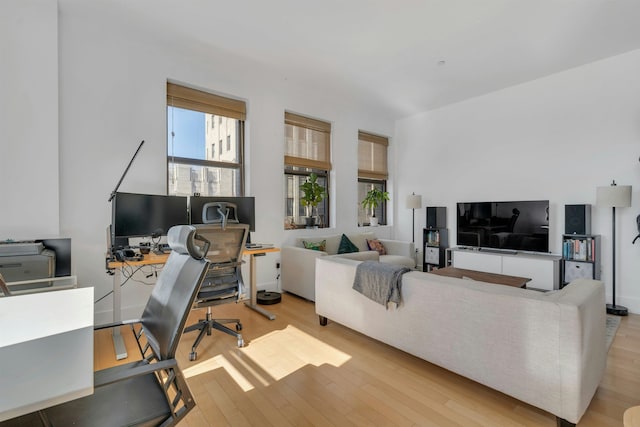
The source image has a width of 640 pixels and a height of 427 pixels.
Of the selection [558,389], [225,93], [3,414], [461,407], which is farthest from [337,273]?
[225,93]

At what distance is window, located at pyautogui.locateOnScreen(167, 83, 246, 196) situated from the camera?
365cm

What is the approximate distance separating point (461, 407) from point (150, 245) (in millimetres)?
3054

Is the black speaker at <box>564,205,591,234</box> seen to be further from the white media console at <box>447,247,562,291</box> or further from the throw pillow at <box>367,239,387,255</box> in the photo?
the throw pillow at <box>367,239,387,255</box>

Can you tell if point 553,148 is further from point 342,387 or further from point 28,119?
point 28,119

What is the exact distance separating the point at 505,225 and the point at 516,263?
0.61m

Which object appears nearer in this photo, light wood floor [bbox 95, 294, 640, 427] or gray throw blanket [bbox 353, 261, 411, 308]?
light wood floor [bbox 95, 294, 640, 427]

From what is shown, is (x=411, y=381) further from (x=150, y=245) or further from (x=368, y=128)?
(x=368, y=128)

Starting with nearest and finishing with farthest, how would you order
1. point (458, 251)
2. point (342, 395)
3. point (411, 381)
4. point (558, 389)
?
point (558, 389), point (342, 395), point (411, 381), point (458, 251)

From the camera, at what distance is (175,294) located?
1.28 m

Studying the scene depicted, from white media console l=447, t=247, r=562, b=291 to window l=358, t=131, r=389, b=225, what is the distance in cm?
166

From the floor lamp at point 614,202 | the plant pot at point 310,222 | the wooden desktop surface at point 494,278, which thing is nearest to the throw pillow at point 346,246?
the plant pot at point 310,222

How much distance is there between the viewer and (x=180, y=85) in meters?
3.63

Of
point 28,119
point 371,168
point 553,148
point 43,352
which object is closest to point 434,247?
point 371,168

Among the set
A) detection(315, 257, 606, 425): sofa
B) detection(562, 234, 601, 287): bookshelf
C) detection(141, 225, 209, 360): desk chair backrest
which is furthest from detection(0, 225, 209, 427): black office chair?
detection(562, 234, 601, 287): bookshelf
